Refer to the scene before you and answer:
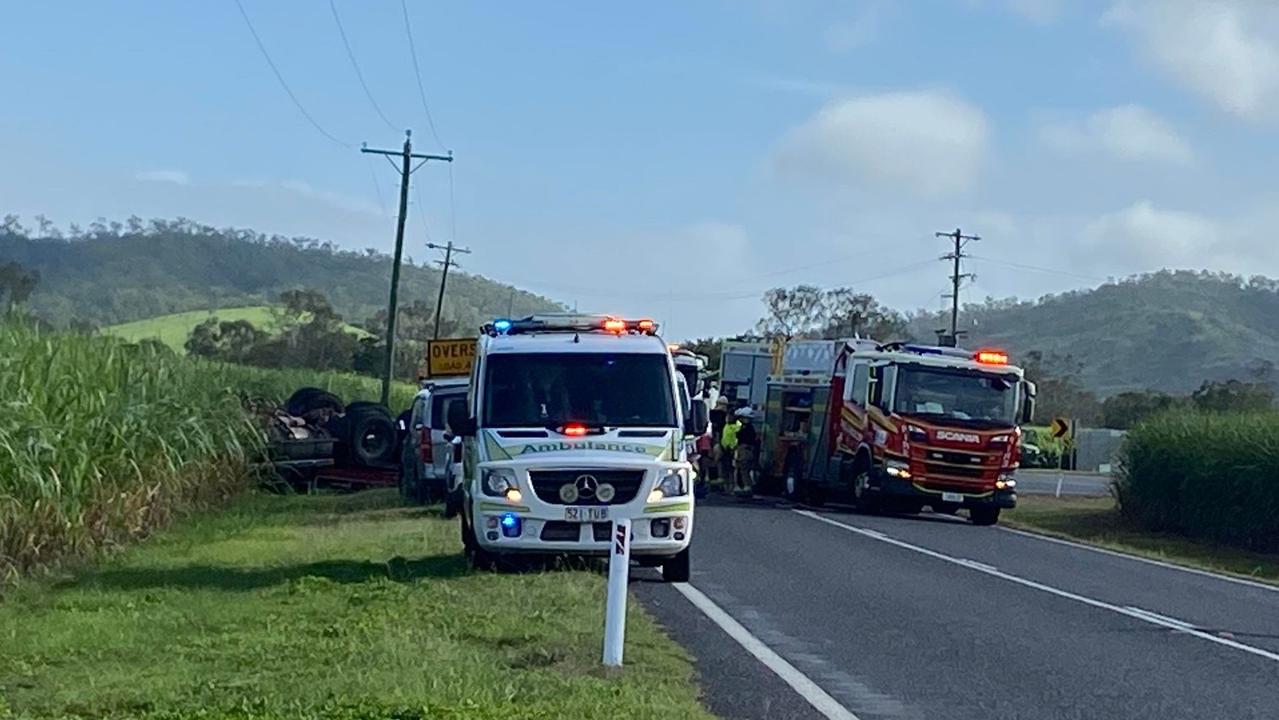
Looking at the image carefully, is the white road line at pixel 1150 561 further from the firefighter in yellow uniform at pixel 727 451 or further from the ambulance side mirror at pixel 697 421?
the firefighter in yellow uniform at pixel 727 451

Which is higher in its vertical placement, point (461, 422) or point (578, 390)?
point (578, 390)

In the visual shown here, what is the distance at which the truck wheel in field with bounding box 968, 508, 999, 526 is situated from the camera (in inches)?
1282

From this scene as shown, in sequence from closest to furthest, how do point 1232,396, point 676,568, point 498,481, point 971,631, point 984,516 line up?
point 971,631 < point 498,481 < point 676,568 < point 984,516 < point 1232,396

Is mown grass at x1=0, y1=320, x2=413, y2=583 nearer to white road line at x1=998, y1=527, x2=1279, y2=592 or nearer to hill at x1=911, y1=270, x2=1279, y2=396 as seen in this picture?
white road line at x1=998, y1=527, x2=1279, y2=592

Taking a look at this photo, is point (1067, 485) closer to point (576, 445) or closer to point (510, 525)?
point (576, 445)

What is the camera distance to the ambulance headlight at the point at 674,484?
16484mm

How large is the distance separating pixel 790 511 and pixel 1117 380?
13024 cm

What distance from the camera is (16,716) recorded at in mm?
9422

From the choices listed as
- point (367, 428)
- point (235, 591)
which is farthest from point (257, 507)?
point (235, 591)

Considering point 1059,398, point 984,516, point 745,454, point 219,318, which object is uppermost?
point 1059,398

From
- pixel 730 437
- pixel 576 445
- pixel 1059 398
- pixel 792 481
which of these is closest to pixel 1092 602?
pixel 576 445

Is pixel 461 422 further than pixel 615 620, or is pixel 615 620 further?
pixel 461 422

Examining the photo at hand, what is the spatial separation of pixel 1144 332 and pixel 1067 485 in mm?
120924

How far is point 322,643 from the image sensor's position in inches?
475
